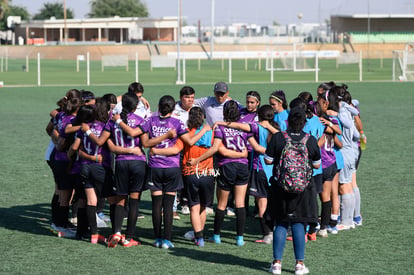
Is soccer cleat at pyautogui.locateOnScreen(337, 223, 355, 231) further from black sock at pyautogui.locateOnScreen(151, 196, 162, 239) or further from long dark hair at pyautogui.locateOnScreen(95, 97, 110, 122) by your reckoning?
long dark hair at pyautogui.locateOnScreen(95, 97, 110, 122)

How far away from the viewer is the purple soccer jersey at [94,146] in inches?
344

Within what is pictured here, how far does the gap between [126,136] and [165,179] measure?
0.70 metres

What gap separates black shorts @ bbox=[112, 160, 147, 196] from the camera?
8.53 meters

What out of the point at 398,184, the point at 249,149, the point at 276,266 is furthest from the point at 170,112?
the point at 398,184

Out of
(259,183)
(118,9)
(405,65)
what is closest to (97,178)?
(259,183)

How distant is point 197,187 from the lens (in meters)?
8.66

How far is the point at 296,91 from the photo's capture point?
3362 cm

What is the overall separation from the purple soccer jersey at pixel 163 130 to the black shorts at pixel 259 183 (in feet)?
3.78

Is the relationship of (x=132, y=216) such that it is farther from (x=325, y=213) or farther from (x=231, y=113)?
(x=325, y=213)

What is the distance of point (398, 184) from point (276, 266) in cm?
585

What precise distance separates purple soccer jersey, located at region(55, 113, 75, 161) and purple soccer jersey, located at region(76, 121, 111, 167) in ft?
0.89

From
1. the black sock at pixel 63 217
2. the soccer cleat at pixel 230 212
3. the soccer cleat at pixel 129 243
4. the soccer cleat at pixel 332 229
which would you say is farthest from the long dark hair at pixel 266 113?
the black sock at pixel 63 217

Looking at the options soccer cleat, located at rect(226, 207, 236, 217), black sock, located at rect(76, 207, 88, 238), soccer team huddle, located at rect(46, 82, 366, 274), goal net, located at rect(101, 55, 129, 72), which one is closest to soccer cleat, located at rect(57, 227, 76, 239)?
soccer team huddle, located at rect(46, 82, 366, 274)

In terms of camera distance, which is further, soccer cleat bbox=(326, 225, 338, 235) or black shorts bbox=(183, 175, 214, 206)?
soccer cleat bbox=(326, 225, 338, 235)
